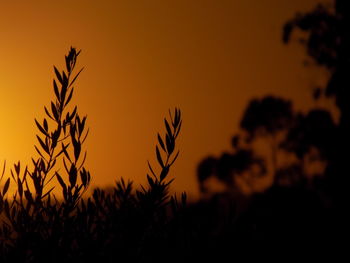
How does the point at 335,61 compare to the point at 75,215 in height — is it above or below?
above

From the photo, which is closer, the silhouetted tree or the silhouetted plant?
the silhouetted plant

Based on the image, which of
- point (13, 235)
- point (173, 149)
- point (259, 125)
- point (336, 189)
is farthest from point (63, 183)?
point (259, 125)

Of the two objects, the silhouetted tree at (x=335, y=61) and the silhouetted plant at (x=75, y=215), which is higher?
the silhouetted tree at (x=335, y=61)

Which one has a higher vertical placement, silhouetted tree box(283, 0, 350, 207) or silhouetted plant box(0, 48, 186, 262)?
silhouetted tree box(283, 0, 350, 207)

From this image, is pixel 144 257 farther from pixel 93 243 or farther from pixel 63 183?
pixel 63 183

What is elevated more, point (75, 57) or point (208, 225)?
point (75, 57)

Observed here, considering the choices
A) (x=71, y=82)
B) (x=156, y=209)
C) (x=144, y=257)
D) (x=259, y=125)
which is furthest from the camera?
(x=259, y=125)

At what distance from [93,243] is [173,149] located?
2.70 feet

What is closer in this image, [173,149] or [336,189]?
[173,149]

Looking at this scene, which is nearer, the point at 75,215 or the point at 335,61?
the point at 75,215

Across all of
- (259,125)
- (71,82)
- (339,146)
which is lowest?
(71,82)

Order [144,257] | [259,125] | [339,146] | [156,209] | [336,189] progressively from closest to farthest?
[144,257]
[156,209]
[336,189]
[339,146]
[259,125]

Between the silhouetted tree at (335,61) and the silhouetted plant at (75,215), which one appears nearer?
the silhouetted plant at (75,215)

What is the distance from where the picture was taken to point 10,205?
452 centimetres
